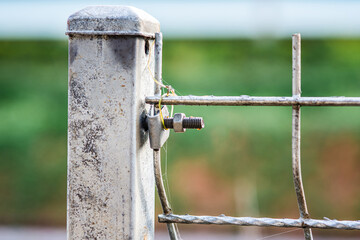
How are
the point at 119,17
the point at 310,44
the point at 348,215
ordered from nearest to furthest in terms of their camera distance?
the point at 119,17
the point at 348,215
the point at 310,44

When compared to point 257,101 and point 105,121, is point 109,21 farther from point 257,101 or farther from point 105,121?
point 257,101

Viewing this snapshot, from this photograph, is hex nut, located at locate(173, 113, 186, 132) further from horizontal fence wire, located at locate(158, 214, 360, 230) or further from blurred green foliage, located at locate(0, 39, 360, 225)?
blurred green foliage, located at locate(0, 39, 360, 225)

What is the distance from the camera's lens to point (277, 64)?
700cm

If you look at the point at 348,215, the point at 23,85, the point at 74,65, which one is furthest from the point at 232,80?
the point at 74,65

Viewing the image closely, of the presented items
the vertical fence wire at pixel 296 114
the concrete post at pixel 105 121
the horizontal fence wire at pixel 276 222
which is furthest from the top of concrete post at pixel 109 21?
the horizontal fence wire at pixel 276 222

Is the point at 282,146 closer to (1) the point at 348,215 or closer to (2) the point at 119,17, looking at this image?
(1) the point at 348,215

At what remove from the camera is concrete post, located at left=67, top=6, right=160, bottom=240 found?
1.67 meters

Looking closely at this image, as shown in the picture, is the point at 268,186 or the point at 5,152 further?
the point at 5,152

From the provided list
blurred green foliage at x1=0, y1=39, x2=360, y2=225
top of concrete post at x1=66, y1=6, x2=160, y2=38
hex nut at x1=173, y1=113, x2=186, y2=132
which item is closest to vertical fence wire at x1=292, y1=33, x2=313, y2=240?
hex nut at x1=173, y1=113, x2=186, y2=132

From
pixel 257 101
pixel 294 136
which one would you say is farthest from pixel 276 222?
pixel 257 101

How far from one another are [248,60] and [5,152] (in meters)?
3.91

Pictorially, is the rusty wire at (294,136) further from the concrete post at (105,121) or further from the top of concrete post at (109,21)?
the top of concrete post at (109,21)

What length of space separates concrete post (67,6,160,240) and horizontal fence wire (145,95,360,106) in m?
0.13

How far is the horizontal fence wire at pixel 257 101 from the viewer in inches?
62.5
